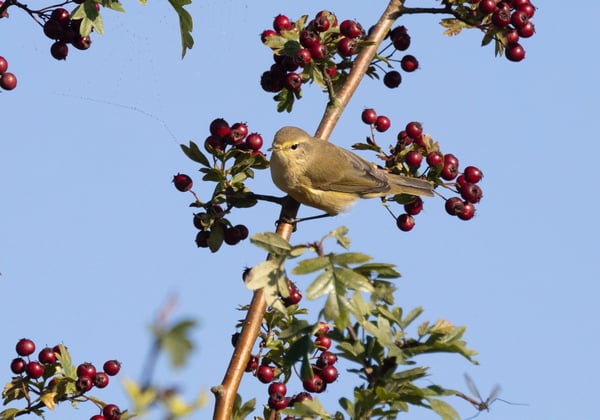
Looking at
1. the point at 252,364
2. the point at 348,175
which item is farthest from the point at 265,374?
the point at 348,175

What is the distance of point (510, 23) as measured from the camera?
4.48 meters

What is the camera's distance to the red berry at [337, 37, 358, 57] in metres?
4.30

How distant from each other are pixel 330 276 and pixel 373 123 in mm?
2283

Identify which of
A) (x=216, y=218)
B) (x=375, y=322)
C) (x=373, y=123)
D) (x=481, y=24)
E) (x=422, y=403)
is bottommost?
(x=422, y=403)

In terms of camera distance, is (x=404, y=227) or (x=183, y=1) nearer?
(x=183, y=1)

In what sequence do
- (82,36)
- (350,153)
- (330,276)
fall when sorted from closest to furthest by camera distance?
(330,276) < (82,36) < (350,153)

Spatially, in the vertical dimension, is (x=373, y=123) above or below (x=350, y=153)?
below

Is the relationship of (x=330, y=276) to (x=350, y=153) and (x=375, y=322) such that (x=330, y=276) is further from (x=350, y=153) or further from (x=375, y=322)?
(x=350, y=153)

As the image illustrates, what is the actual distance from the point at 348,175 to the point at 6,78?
113 inches

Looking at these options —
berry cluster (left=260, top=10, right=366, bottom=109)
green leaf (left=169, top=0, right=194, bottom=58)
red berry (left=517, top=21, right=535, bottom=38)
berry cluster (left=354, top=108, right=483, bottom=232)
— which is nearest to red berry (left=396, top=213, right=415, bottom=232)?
berry cluster (left=354, top=108, right=483, bottom=232)

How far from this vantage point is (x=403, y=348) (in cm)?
272

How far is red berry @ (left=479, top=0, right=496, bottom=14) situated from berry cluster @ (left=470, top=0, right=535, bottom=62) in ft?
0.04

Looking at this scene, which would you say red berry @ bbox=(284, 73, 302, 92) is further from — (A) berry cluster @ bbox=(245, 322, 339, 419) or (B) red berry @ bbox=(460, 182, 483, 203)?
(A) berry cluster @ bbox=(245, 322, 339, 419)

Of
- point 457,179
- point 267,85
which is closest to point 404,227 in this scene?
point 457,179
